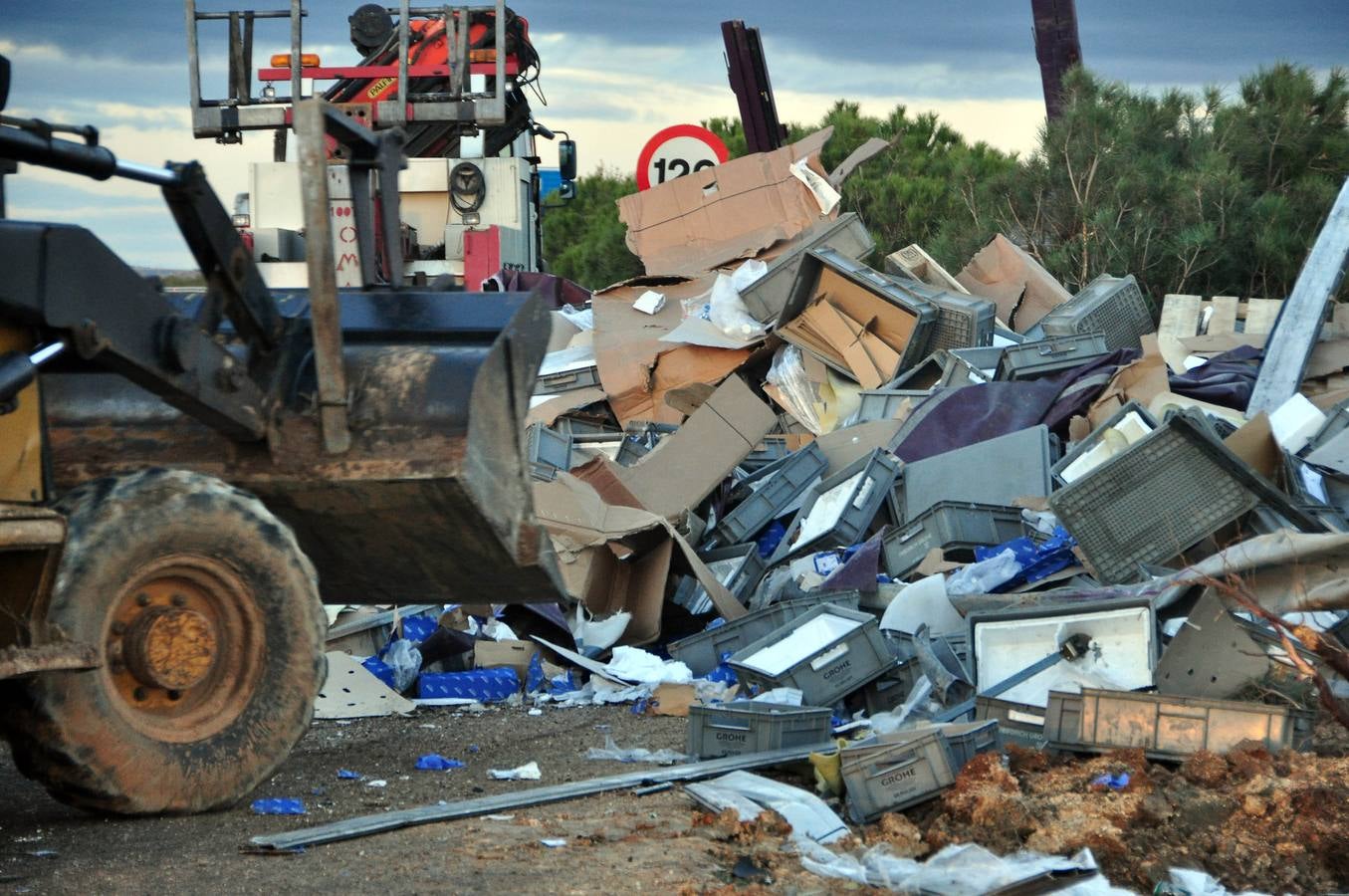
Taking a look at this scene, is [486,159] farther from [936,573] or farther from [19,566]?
[19,566]

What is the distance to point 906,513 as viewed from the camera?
319 inches

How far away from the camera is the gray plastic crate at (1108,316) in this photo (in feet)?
34.3

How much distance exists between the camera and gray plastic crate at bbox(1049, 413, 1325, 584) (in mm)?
6523

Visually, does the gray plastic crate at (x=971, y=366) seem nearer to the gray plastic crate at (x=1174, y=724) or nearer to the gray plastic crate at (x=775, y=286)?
the gray plastic crate at (x=775, y=286)

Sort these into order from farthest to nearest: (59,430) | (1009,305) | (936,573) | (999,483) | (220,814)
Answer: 1. (1009,305)
2. (999,483)
3. (936,573)
4. (59,430)
5. (220,814)

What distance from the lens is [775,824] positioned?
4.60 metres

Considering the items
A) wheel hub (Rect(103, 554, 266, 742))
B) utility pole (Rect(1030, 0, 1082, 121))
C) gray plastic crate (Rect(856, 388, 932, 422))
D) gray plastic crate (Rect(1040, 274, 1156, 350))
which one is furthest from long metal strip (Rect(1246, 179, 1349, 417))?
utility pole (Rect(1030, 0, 1082, 121))

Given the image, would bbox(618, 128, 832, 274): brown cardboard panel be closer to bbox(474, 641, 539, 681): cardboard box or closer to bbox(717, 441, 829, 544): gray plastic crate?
bbox(717, 441, 829, 544): gray plastic crate

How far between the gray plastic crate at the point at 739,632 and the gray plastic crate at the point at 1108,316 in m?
4.11

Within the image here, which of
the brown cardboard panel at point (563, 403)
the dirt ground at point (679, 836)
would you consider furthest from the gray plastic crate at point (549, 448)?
the dirt ground at point (679, 836)

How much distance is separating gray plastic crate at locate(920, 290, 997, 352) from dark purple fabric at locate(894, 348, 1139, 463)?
1157 mm

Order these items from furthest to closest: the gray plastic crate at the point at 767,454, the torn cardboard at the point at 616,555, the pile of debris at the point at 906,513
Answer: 1. the gray plastic crate at the point at 767,454
2. the torn cardboard at the point at 616,555
3. the pile of debris at the point at 906,513

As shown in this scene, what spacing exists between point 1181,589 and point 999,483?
90.2 inches

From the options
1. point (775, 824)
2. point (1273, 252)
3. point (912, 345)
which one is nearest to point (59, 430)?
point (775, 824)
